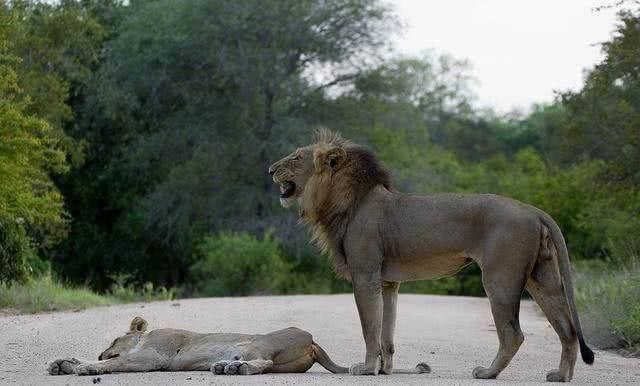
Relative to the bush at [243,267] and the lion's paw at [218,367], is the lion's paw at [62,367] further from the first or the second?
the bush at [243,267]

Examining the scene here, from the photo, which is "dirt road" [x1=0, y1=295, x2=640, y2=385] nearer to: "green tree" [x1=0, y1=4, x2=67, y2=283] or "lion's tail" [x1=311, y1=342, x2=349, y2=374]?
"lion's tail" [x1=311, y1=342, x2=349, y2=374]

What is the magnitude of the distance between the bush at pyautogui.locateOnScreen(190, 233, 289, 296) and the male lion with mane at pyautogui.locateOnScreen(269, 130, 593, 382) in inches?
842

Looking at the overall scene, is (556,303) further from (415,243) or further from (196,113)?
(196,113)

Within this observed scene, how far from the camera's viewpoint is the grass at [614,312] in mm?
15008

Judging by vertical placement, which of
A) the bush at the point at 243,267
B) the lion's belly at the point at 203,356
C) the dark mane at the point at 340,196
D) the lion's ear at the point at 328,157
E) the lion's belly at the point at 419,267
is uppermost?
the lion's ear at the point at 328,157

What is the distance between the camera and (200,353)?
10.1m

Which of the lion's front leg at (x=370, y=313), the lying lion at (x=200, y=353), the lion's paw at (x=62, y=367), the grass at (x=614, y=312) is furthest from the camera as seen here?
the grass at (x=614, y=312)

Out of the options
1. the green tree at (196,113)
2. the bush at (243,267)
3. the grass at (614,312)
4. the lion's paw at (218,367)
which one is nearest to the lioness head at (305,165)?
the lion's paw at (218,367)

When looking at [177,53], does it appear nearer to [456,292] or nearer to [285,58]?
[285,58]

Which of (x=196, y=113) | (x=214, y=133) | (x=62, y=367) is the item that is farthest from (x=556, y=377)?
(x=196, y=113)

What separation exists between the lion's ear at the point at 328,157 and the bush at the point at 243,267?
21378mm

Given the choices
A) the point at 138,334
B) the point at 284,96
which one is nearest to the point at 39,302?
the point at 138,334

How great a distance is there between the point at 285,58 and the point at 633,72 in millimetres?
16267

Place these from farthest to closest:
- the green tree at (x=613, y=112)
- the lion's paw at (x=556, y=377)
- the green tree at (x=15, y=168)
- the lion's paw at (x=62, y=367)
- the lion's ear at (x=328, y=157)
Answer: the green tree at (x=613, y=112) → the green tree at (x=15, y=168) → the lion's ear at (x=328, y=157) → the lion's paw at (x=556, y=377) → the lion's paw at (x=62, y=367)
